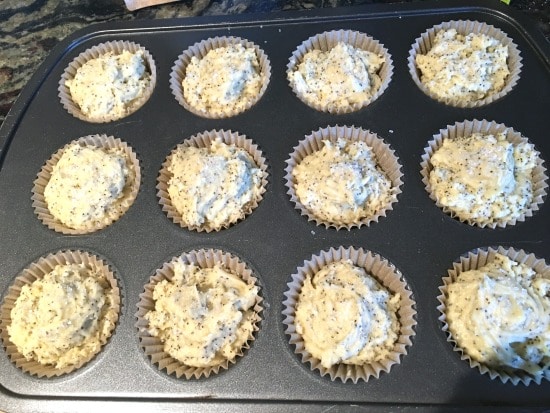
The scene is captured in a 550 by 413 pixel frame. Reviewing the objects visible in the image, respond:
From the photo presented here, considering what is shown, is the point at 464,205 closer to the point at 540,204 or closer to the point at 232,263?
the point at 540,204

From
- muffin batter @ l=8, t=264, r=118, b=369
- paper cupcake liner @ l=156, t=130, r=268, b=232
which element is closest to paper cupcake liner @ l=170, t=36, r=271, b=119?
paper cupcake liner @ l=156, t=130, r=268, b=232

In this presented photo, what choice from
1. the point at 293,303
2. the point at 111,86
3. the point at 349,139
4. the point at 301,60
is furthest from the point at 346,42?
the point at 293,303

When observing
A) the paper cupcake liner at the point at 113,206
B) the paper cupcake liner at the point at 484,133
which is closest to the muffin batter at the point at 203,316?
the paper cupcake liner at the point at 113,206

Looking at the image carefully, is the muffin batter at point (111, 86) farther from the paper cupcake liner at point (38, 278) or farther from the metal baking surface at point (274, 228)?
the paper cupcake liner at point (38, 278)

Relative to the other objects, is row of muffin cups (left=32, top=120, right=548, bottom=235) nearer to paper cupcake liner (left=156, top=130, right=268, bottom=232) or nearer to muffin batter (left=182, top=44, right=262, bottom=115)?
paper cupcake liner (left=156, top=130, right=268, bottom=232)

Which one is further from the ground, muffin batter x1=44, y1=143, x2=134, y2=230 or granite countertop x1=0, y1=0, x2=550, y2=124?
granite countertop x1=0, y1=0, x2=550, y2=124

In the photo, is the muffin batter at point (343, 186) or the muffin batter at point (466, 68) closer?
the muffin batter at point (343, 186)
